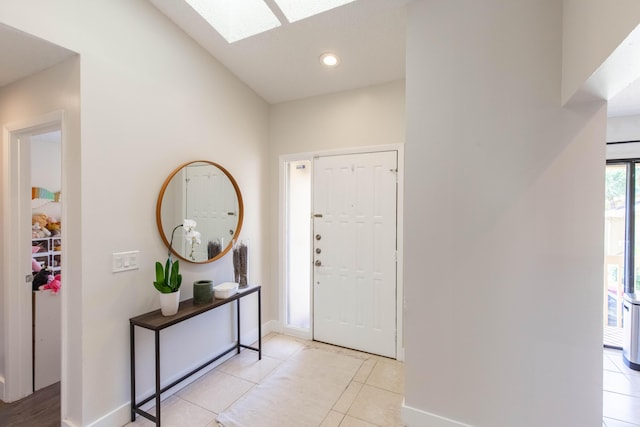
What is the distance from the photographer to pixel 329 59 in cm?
241

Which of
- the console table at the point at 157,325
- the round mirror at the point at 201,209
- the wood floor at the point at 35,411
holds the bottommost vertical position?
the wood floor at the point at 35,411

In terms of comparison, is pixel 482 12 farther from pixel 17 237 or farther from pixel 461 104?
pixel 17 237

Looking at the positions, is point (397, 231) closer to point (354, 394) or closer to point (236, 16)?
point (354, 394)

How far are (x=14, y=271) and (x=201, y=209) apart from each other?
1356 mm

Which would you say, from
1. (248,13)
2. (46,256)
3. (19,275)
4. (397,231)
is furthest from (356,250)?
(46,256)

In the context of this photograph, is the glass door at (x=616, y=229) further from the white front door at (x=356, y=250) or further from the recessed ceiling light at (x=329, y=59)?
the recessed ceiling light at (x=329, y=59)

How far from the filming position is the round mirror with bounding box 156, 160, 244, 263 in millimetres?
2119

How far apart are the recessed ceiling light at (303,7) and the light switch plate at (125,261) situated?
197 centimetres

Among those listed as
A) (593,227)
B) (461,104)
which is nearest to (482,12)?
(461,104)

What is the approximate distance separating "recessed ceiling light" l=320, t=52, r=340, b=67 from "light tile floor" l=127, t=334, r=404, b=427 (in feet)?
8.94

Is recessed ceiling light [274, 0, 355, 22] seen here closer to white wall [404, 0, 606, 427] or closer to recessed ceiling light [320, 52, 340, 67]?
recessed ceiling light [320, 52, 340, 67]

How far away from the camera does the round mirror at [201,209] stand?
2.12m

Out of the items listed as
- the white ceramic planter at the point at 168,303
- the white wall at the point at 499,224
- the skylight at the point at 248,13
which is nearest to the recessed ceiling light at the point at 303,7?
the skylight at the point at 248,13

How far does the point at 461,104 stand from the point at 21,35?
2476mm
